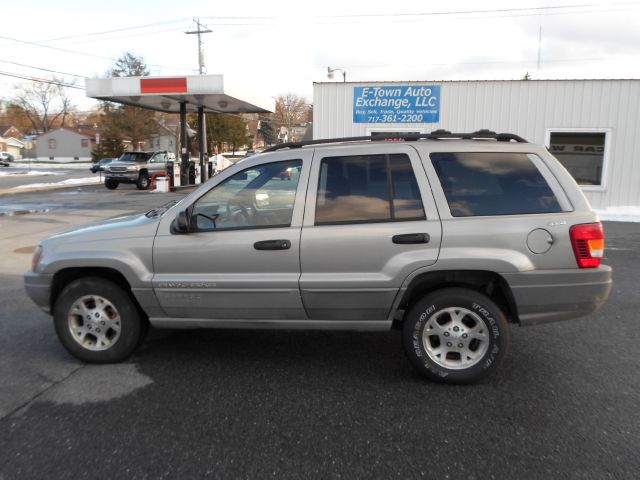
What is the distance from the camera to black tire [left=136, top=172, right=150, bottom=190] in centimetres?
2541

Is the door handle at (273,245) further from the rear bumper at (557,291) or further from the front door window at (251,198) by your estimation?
the rear bumper at (557,291)

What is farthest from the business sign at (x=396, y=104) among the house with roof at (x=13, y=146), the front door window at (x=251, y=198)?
the house with roof at (x=13, y=146)

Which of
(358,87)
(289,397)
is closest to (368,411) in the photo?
(289,397)

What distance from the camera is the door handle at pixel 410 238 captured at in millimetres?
3627

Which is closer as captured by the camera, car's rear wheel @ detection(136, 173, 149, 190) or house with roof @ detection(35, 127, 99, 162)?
car's rear wheel @ detection(136, 173, 149, 190)

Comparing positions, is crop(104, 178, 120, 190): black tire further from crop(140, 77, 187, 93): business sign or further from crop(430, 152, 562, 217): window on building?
crop(430, 152, 562, 217): window on building

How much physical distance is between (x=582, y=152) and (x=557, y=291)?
13.1m

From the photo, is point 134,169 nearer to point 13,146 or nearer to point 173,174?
point 173,174

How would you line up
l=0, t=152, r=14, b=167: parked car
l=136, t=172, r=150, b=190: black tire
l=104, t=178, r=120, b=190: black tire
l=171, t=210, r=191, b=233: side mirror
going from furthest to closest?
l=0, t=152, r=14, b=167: parked car, l=104, t=178, r=120, b=190: black tire, l=136, t=172, r=150, b=190: black tire, l=171, t=210, r=191, b=233: side mirror

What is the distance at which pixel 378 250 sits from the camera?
3.66 metres

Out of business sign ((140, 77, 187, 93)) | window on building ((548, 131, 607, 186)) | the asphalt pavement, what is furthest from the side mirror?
business sign ((140, 77, 187, 93))

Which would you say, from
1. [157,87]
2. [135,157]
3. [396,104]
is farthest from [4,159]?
[396,104]

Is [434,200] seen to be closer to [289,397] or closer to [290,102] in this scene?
[289,397]

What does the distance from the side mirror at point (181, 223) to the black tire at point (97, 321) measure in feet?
2.38
